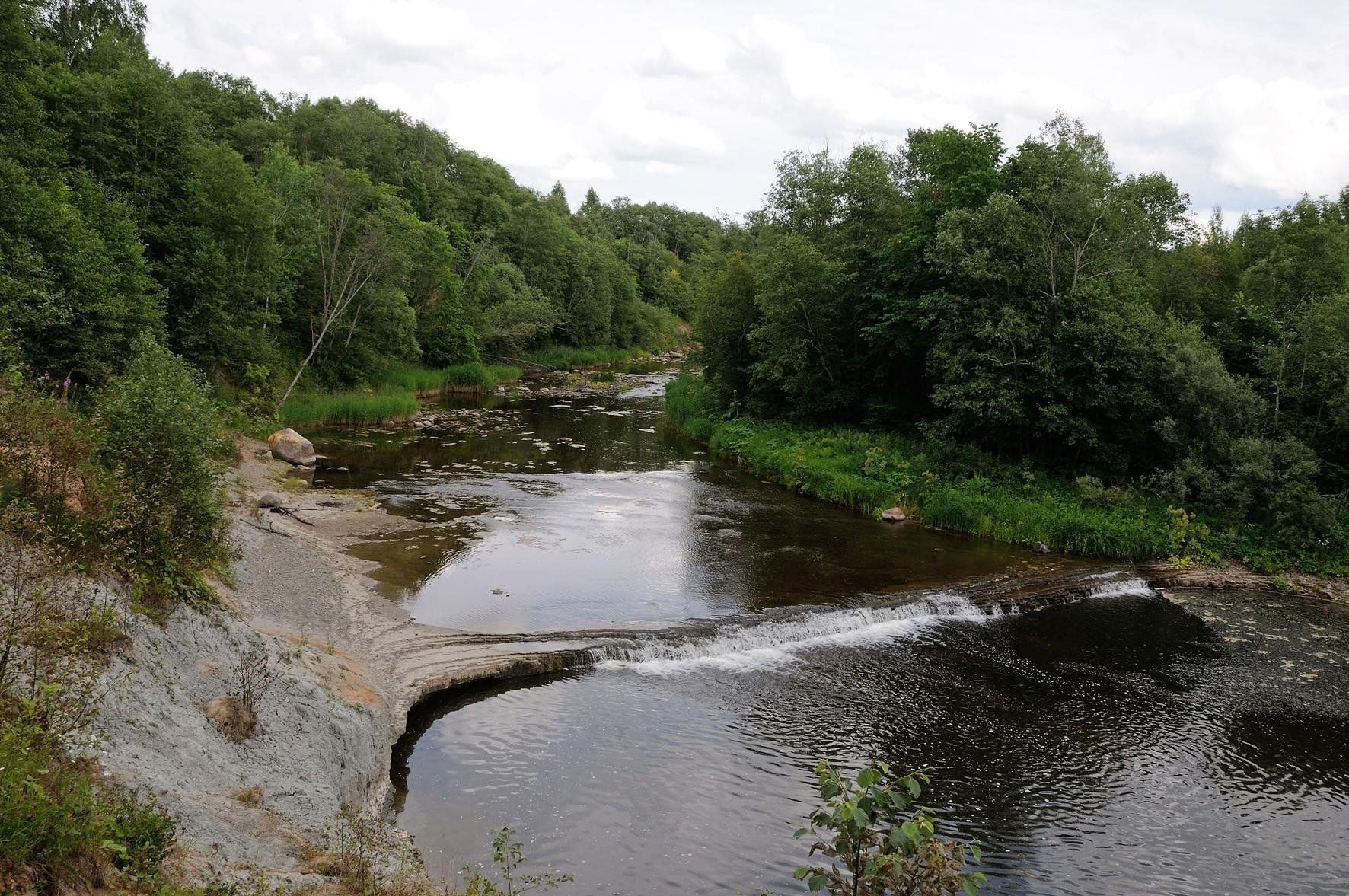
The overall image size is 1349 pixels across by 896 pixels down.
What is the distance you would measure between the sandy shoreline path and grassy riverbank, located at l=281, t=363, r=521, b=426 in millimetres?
22618

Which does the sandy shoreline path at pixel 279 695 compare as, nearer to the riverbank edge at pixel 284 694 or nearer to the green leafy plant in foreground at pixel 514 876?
the riverbank edge at pixel 284 694

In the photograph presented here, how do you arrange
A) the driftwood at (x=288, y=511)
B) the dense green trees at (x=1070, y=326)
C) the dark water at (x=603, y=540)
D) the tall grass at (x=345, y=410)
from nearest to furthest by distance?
the dark water at (x=603, y=540), the driftwood at (x=288, y=511), the dense green trees at (x=1070, y=326), the tall grass at (x=345, y=410)

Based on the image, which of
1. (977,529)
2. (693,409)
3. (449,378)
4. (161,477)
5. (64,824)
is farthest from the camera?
(449,378)

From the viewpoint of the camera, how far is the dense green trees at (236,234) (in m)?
23.5

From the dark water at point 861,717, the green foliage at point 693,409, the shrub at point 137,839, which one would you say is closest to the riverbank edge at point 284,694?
the shrub at point 137,839

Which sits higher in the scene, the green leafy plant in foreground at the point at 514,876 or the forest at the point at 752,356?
the forest at the point at 752,356

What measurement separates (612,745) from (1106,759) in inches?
329

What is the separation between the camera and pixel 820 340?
135ft

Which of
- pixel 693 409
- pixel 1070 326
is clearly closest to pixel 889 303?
pixel 1070 326

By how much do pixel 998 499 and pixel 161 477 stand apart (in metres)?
25.1

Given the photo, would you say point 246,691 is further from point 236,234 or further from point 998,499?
point 236,234

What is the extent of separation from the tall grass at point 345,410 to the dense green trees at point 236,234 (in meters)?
1.57

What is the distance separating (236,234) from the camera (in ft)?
116

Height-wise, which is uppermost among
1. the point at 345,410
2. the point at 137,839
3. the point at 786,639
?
the point at 345,410
